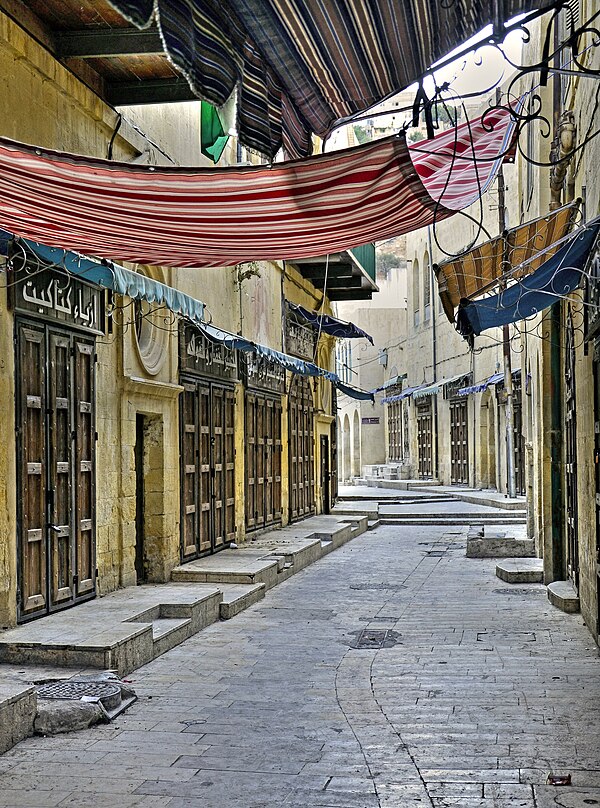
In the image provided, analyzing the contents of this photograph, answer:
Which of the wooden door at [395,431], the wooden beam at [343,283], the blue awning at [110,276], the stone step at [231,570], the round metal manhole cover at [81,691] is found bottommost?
the round metal manhole cover at [81,691]

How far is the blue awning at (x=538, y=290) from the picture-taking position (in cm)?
748

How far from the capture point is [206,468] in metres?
13.2

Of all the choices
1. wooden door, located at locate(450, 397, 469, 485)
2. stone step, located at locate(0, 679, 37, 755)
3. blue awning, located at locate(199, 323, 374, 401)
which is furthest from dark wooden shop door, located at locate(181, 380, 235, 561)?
wooden door, located at locate(450, 397, 469, 485)

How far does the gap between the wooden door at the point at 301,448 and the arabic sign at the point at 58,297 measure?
9.64 meters

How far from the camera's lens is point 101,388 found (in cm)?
973

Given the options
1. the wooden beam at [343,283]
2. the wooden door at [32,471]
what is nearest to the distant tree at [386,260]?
the wooden beam at [343,283]

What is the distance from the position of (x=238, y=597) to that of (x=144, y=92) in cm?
546

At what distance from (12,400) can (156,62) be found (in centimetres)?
388

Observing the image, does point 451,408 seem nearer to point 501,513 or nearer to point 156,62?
point 501,513

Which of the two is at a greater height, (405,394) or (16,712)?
(405,394)

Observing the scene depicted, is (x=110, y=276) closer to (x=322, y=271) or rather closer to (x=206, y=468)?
(x=206, y=468)

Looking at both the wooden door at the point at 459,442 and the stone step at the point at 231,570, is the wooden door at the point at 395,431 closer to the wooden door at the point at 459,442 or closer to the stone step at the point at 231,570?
the wooden door at the point at 459,442

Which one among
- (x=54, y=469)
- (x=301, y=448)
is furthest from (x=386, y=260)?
(x=54, y=469)

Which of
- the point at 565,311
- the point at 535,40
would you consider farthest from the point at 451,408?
the point at 565,311
